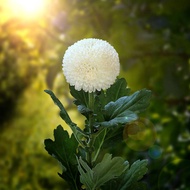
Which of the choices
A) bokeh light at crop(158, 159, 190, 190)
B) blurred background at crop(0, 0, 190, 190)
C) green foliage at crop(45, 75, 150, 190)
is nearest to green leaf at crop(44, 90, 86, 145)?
green foliage at crop(45, 75, 150, 190)

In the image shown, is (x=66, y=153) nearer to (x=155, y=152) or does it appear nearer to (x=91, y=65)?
(x=91, y=65)

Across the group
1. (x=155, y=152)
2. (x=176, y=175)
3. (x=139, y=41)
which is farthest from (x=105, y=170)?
(x=155, y=152)

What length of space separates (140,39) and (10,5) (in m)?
0.42

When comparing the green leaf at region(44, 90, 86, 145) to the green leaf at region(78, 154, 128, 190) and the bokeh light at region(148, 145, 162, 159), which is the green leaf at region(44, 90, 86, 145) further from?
the bokeh light at region(148, 145, 162, 159)

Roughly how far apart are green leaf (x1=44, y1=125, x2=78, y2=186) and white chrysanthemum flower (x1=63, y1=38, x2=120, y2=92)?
0.07m

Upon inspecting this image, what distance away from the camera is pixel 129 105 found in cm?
43

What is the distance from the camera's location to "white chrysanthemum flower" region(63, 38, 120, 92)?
0.41m

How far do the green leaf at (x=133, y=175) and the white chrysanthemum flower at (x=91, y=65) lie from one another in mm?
84

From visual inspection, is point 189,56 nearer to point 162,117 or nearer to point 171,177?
point 162,117

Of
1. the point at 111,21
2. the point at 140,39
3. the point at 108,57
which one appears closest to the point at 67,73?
the point at 108,57

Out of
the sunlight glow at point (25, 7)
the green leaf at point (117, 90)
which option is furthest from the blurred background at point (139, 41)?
the green leaf at point (117, 90)

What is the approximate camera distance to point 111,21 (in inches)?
64.6

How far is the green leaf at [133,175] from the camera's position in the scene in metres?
0.44

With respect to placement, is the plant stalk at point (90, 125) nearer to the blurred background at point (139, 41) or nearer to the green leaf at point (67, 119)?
the green leaf at point (67, 119)
